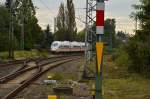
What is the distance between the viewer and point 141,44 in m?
26.9

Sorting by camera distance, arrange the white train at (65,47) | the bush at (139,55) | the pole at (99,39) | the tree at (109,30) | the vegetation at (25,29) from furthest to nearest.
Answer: the white train at (65,47)
the tree at (109,30)
the vegetation at (25,29)
the bush at (139,55)
the pole at (99,39)

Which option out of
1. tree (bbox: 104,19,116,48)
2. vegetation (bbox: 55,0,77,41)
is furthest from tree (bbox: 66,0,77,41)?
tree (bbox: 104,19,116,48)

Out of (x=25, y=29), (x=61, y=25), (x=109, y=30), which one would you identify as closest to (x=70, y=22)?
(x=61, y=25)

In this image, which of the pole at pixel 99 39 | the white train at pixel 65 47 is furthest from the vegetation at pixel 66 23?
the pole at pixel 99 39

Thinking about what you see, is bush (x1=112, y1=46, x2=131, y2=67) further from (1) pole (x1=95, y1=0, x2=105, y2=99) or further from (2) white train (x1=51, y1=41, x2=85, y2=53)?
(2) white train (x1=51, y1=41, x2=85, y2=53)

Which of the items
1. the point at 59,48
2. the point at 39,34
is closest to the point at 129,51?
the point at 59,48

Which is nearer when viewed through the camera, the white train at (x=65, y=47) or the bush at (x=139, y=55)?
the bush at (x=139, y=55)

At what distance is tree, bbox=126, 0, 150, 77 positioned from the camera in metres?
26.8

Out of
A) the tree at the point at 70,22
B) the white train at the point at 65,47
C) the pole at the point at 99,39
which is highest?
the tree at the point at 70,22

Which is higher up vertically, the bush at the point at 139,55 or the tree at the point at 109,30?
the tree at the point at 109,30

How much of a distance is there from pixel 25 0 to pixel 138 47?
3490 inches

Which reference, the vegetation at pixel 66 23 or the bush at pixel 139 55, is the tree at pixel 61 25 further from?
the bush at pixel 139 55

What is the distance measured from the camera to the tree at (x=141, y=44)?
26750 mm

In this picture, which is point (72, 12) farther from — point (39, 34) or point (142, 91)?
point (142, 91)
